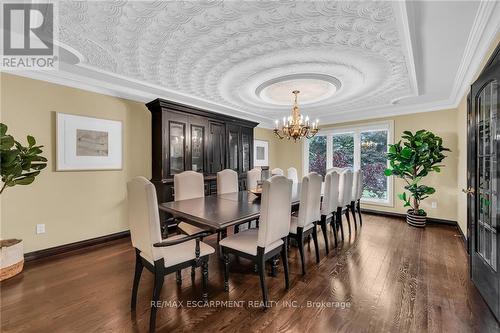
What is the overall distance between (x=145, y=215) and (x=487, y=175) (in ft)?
10.0

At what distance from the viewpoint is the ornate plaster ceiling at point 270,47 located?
64.7 inches

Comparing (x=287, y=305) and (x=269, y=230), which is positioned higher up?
(x=269, y=230)

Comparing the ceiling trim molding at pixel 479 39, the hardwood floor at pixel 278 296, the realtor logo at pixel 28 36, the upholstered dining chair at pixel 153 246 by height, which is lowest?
the hardwood floor at pixel 278 296

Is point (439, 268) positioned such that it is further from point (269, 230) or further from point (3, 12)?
point (3, 12)

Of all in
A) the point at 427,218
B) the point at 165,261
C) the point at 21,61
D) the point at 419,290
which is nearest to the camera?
the point at 165,261

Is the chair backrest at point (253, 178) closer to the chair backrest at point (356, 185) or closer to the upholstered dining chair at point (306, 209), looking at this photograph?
the upholstered dining chair at point (306, 209)

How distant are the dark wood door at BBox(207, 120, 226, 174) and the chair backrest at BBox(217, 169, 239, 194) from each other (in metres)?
0.79

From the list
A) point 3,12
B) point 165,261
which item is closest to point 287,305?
point 165,261

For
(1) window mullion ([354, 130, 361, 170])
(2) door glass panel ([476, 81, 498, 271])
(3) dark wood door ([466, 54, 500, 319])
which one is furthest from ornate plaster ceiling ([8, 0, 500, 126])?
(1) window mullion ([354, 130, 361, 170])

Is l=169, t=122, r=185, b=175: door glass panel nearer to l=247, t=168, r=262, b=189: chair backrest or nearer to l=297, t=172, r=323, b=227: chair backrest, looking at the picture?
l=247, t=168, r=262, b=189: chair backrest

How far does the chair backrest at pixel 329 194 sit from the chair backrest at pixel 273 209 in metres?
1.01

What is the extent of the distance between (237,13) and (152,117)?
2.58m

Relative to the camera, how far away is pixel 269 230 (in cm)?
181

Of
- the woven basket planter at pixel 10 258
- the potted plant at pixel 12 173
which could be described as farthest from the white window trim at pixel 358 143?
the woven basket planter at pixel 10 258
